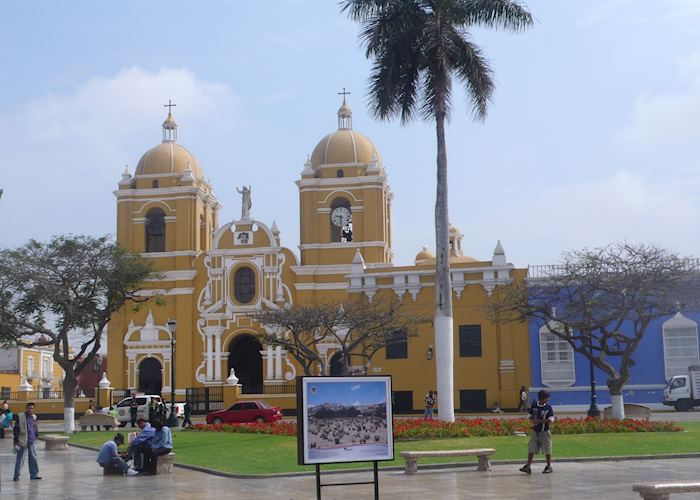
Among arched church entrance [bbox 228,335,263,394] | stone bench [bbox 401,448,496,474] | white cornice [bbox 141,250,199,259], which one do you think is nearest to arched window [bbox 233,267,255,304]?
arched church entrance [bbox 228,335,263,394]

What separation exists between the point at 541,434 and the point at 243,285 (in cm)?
3594

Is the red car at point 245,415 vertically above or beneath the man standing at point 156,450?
beneath

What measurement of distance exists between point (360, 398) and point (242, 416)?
23.7 metres

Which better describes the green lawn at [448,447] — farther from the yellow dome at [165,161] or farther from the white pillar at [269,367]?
the yellow dome at [165,161]

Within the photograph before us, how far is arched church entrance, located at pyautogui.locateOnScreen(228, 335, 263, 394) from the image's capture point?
5081 centimetres

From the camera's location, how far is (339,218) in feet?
168

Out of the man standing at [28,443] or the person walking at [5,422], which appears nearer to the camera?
the man standing at [28,443]

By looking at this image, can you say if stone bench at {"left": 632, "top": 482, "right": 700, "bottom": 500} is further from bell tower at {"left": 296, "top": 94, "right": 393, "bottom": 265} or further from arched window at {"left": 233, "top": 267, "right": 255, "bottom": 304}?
arched window at {"left": 233, "top": 267, "right": 255, "bottom": 304}

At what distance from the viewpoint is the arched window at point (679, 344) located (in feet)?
130

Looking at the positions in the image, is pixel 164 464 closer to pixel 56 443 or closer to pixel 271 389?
pixel 56 443

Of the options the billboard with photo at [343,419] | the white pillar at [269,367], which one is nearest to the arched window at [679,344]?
the white pillar at [269,367]

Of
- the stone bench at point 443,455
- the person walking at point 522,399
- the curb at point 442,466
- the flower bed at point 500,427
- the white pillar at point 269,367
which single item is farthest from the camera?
the white pillar at point 269,367

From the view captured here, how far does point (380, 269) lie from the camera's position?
44438 millimetres

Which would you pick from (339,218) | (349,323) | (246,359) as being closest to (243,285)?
(246,359)
